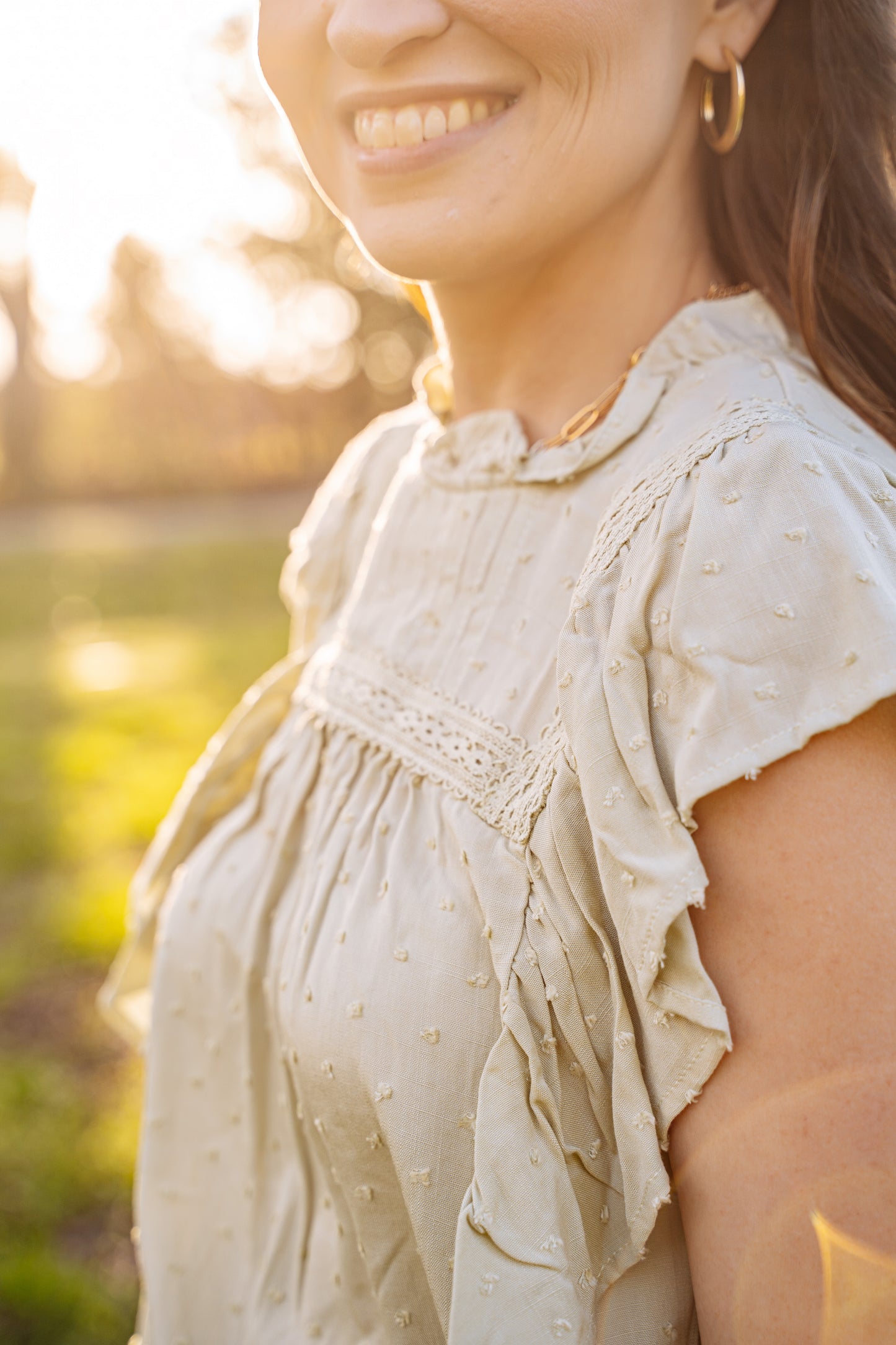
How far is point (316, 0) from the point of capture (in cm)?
127

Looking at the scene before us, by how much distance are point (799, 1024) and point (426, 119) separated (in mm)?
994

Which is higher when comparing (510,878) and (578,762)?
(578,762)

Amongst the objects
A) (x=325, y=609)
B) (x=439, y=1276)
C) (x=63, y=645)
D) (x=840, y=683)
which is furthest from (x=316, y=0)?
(x=63, y=645)

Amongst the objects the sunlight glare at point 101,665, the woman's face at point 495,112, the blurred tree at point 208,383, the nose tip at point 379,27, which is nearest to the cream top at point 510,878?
the woman's face at point 495,112

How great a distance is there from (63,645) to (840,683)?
10.5m

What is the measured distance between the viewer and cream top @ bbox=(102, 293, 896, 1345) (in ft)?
3.11

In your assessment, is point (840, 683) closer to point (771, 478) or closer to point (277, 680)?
point (771, 478)

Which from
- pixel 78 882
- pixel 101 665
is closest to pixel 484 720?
pixel 78 882

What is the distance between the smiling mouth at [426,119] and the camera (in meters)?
1.20

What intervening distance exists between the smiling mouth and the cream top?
31cm

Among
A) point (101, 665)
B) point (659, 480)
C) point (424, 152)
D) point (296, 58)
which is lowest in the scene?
point (101, 665)

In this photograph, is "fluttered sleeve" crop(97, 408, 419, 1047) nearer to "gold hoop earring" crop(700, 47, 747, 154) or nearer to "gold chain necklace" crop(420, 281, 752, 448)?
"gold chain necklace" crop(420, 281, 752, 448)

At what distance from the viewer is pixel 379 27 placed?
3.91ft

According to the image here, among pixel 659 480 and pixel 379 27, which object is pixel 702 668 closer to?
pixel 659 480
